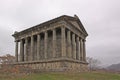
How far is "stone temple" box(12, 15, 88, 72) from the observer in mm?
36719

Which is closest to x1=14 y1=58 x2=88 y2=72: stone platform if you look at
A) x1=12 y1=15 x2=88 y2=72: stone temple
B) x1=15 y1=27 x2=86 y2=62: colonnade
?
x1=12 y1=15 x2=88 y2=72: stone temple

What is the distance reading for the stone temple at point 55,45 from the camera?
36719 millimetres

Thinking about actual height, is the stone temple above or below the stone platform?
above

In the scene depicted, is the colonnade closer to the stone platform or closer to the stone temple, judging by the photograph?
the stone temple

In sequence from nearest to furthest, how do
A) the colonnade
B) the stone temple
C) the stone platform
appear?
1. the stone platform
2. the stone temple
3. the colonnade

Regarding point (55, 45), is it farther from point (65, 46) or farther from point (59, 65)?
point (59, 65)

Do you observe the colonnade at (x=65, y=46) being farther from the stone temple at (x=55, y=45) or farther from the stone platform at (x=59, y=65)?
the stone platform at (x=59, y=65)

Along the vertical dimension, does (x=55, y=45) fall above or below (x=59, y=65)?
above

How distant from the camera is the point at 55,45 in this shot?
127 feet

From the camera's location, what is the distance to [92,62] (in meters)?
128

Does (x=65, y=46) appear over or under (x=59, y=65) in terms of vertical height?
over

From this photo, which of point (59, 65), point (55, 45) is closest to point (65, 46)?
point (55, 45)

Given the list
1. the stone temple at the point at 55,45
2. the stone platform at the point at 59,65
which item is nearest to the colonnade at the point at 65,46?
the stone temple at the point at 55,45

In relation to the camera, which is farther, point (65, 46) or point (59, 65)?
point (65, 46)
